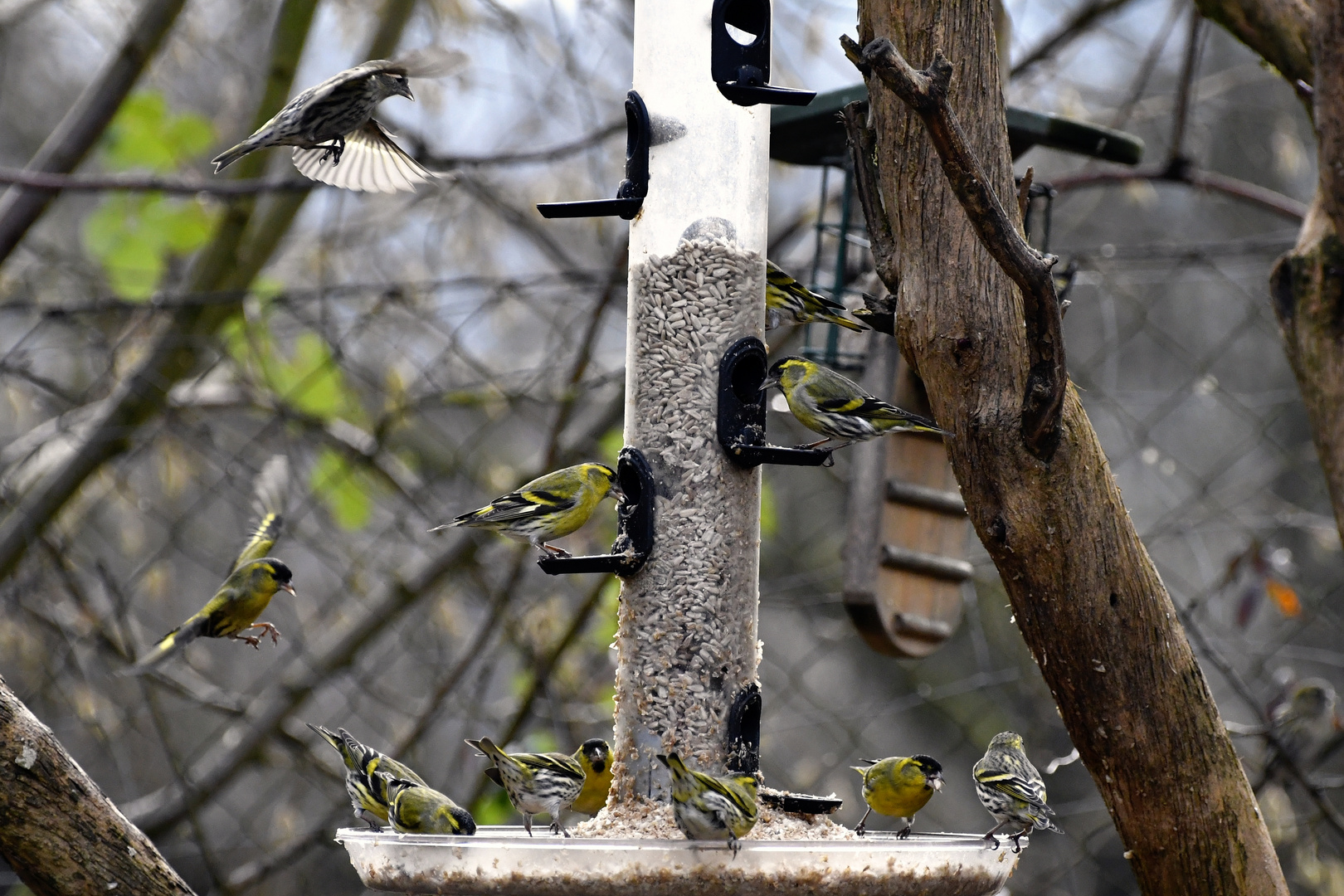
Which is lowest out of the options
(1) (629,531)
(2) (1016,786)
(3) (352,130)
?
(2) (1016,786)

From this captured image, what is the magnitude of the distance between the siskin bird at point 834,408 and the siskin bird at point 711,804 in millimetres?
1084

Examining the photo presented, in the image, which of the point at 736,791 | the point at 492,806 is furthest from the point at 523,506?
the point at 492,806

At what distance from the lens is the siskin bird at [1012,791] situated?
366 cm

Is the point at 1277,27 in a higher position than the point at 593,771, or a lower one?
higher

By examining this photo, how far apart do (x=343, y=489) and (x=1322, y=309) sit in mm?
3971

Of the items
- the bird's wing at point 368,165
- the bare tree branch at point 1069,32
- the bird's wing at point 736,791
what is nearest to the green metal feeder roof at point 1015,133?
the bird's wing at point 368,165

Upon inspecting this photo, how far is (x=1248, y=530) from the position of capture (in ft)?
20.8

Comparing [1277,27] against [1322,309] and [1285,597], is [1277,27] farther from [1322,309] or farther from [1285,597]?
[1285,597]

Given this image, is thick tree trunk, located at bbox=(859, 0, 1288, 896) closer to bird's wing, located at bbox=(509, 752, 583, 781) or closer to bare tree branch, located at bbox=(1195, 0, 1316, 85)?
bird's wing, located at bbox=(509, 752, 583, 781)

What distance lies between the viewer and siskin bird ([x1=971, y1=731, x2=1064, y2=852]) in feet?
12.0

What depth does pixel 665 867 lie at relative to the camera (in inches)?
91.2

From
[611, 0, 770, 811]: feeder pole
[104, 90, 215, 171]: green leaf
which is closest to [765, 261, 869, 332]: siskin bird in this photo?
[611, 0, 770, 811]: feeder pole

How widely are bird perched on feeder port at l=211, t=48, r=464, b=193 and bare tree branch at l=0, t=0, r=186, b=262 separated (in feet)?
4.72

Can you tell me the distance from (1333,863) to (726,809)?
5.26 meters
